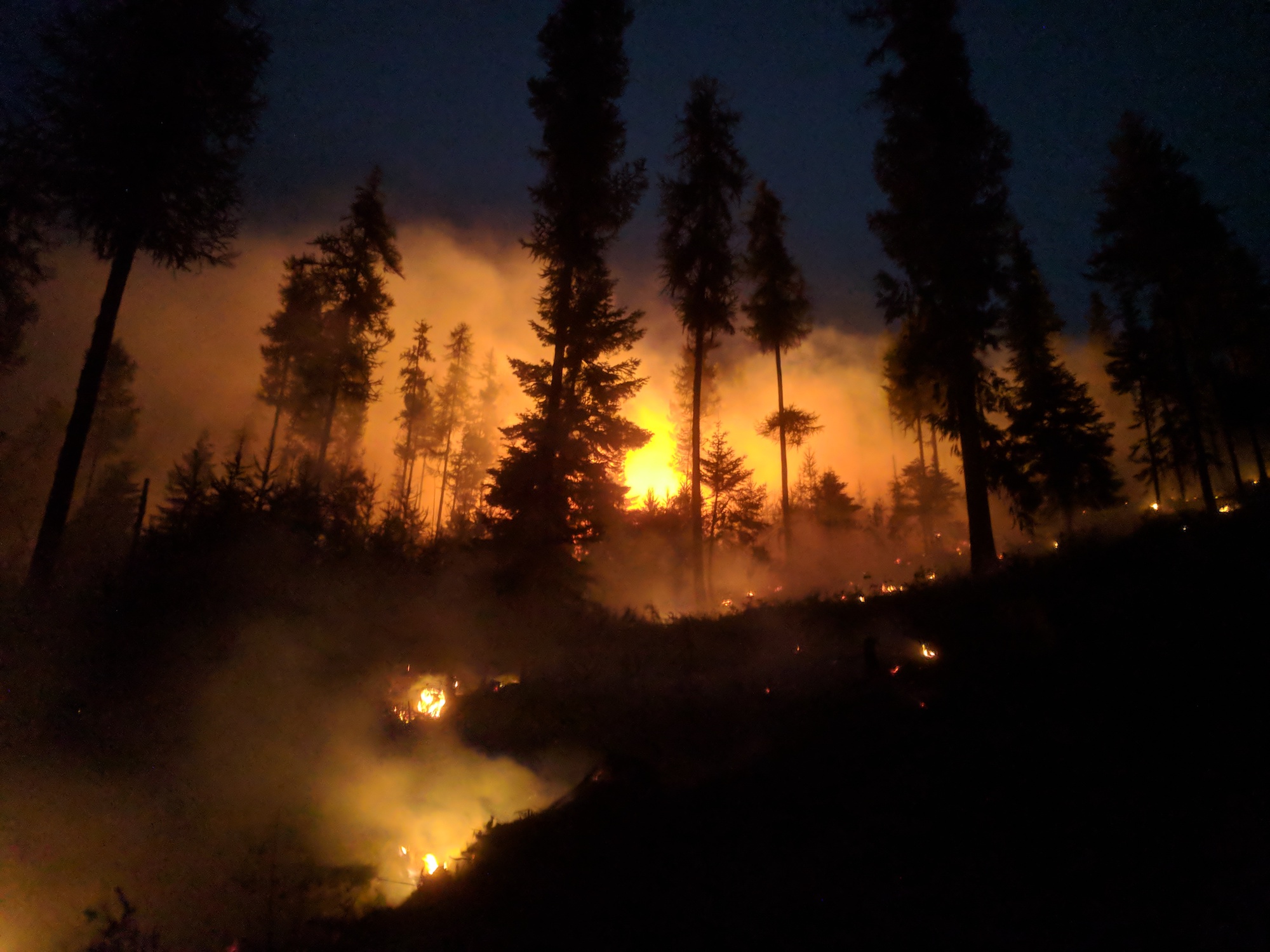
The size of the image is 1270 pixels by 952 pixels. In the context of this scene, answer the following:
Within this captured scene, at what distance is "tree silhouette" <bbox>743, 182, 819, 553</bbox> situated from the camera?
24.8 m

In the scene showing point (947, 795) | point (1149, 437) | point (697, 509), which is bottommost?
point (947, 795)

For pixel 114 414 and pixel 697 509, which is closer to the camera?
pixel 697 509

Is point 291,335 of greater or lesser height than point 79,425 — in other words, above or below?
above

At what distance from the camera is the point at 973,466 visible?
47.0 feet

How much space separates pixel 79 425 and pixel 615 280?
42.2 feet

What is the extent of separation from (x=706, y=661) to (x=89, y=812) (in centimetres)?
1024

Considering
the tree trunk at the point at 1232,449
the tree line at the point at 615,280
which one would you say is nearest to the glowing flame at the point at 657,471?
the tree line at the point at 615,280

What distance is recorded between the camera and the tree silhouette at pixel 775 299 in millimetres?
24812

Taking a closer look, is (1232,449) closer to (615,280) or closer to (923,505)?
(923,505)

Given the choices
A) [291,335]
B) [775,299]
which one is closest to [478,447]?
[291,335]

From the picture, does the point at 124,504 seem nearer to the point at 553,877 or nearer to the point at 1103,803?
the point at 553,877

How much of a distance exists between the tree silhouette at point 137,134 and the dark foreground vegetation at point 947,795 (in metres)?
10.6

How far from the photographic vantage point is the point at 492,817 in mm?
8266

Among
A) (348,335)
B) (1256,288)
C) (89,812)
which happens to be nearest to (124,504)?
(348,335)
